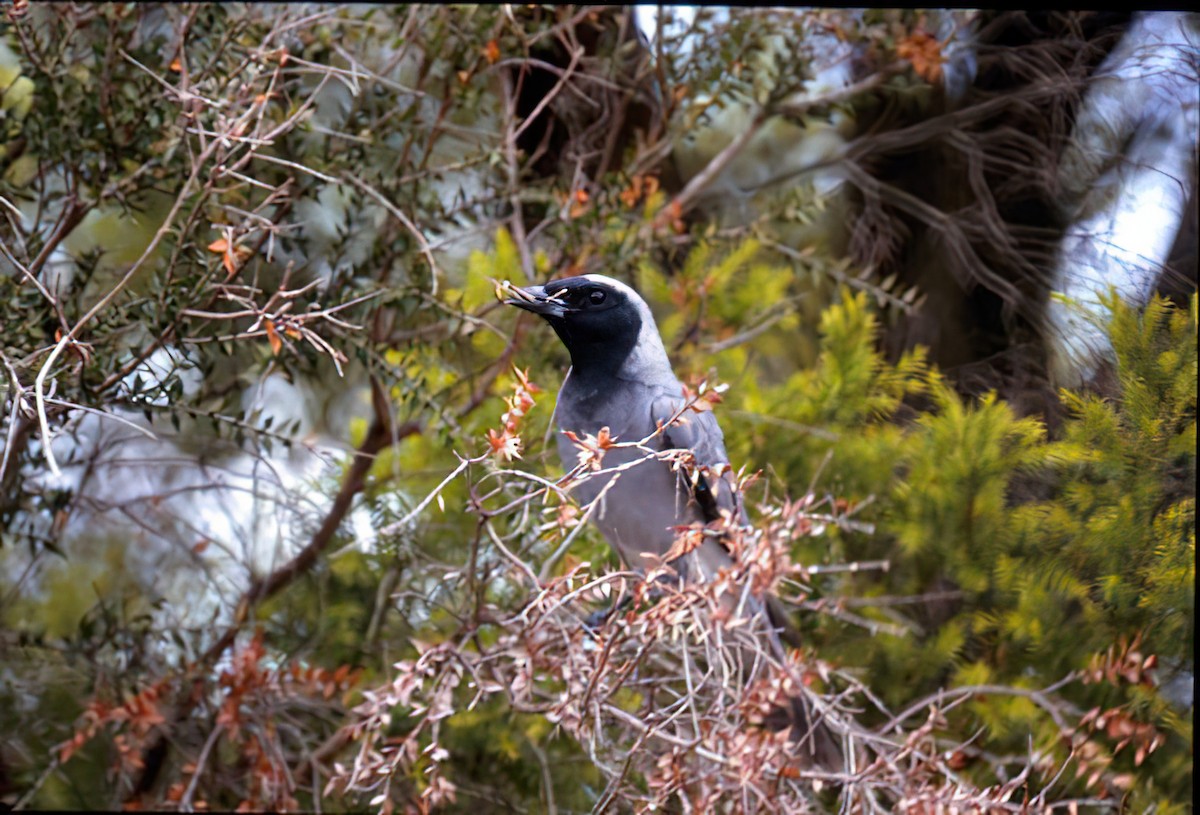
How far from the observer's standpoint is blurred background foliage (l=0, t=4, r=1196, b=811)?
1.29m

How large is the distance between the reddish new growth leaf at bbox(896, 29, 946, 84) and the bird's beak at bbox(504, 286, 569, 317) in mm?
826

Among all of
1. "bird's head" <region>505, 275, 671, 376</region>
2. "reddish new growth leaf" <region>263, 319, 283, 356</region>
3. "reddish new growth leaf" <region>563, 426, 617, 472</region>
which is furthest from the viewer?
"bird's head" <region>505, 275, 671, 376</region>

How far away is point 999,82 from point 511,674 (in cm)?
113

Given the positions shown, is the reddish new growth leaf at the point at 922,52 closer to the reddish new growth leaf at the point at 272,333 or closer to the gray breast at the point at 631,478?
the gray breast at the point at 631,478

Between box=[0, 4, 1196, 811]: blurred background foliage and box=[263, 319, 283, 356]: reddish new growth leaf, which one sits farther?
box=[0, 4, 1196, 811]: blurred background foliage

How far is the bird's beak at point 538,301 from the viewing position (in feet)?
3.86

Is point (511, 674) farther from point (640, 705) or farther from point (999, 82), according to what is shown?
point (999, 82)

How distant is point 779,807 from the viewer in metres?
1.09

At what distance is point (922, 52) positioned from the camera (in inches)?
67.4

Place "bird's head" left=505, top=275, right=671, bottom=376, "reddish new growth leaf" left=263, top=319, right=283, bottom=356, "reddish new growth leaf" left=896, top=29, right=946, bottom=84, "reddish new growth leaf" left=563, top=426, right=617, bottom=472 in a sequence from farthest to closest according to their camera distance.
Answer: "reddish new growth leaf" left=896, top=29, right=946, bottom=84 < "bird's head" left=505, top=275, right=671, bottom=376 < "reddish new growth leaf" left=263, top=319, right=283, bottom=356 < "reddish new growth leaf" left=563, top=426, right=617, bottom=472

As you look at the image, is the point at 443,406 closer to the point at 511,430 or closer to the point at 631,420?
the point at 631,420

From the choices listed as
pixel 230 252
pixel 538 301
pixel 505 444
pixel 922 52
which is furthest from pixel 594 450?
pixel 922 52

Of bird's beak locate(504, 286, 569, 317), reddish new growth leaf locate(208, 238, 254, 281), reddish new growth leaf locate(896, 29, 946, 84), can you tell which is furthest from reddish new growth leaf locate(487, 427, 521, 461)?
reddish new growth leaf locate(896, 29, 946, 84)

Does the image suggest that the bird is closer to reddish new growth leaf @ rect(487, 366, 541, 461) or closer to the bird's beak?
the bird's beak
